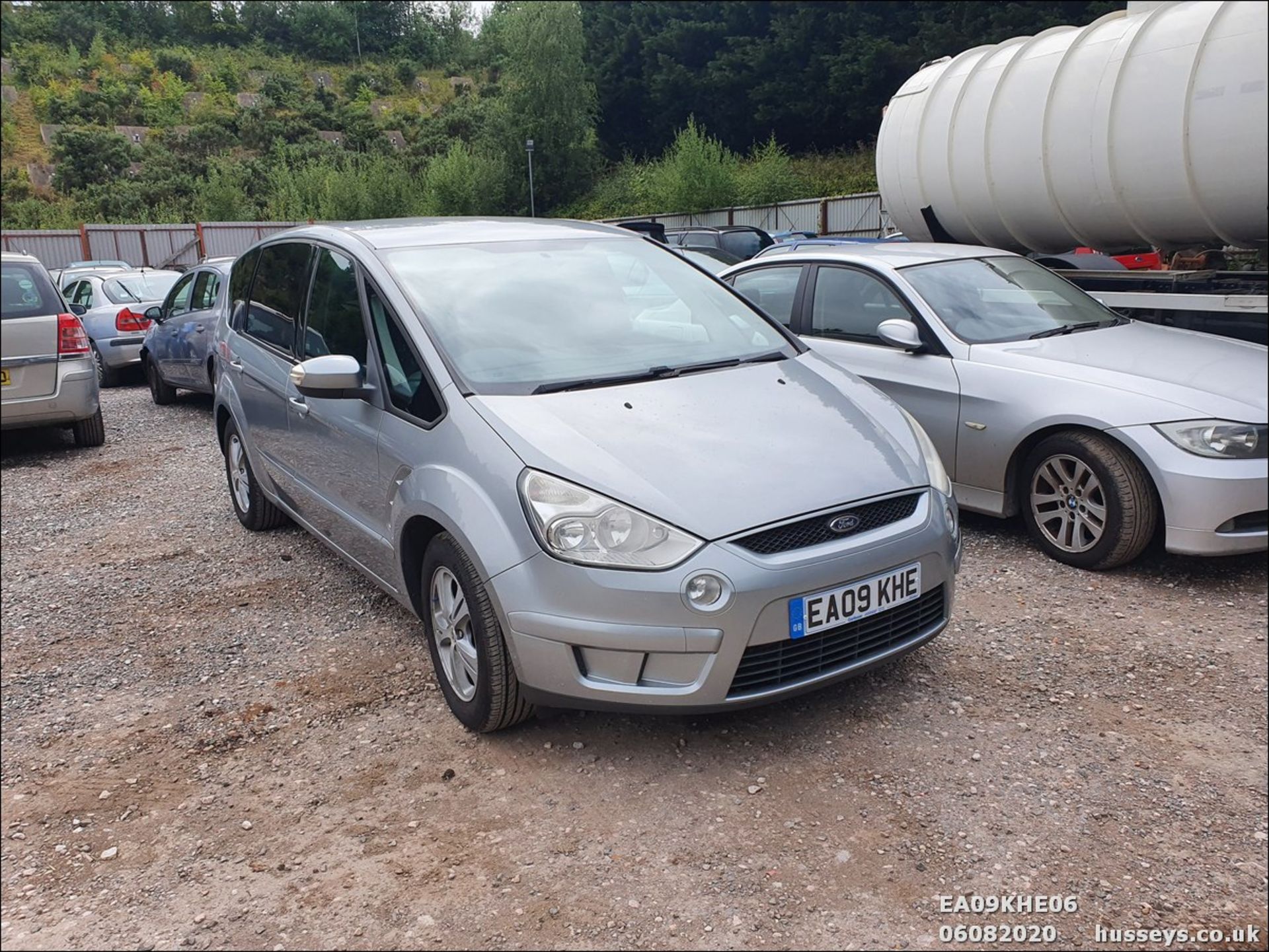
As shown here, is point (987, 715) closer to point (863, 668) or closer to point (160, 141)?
point (863, 668)

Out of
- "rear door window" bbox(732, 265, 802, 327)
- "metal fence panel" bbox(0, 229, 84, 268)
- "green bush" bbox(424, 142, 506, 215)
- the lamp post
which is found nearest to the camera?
"rear door window" bbox(732, 265, 802, 327)

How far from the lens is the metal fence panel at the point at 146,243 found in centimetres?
2738

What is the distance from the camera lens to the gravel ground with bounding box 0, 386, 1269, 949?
1945 mm

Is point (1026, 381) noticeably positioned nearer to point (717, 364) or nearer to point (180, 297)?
point (717, 364)

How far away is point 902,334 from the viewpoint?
15.4ft

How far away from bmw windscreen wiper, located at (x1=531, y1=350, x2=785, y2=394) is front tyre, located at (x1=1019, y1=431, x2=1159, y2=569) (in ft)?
4.56

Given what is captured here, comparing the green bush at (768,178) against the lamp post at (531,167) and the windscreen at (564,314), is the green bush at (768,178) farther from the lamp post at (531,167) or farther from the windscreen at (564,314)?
the windscreen at (564,314)

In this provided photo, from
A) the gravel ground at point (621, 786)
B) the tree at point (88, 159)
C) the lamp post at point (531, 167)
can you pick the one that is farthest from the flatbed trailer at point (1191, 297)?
the tree at point (88, 159)

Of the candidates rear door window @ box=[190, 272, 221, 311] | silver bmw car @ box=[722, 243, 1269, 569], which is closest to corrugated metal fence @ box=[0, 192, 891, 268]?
rear door window @ box=[190, 272, 221, 311]

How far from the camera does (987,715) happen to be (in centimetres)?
286

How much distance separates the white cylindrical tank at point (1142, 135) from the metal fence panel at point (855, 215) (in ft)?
70.0

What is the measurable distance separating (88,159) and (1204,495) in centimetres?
5543

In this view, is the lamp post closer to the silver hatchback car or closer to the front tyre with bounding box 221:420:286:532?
the front tyre with bounding box 221:420:286:532

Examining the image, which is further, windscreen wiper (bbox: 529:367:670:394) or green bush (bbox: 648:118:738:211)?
green bush (bbox: 648:118:738:211)
